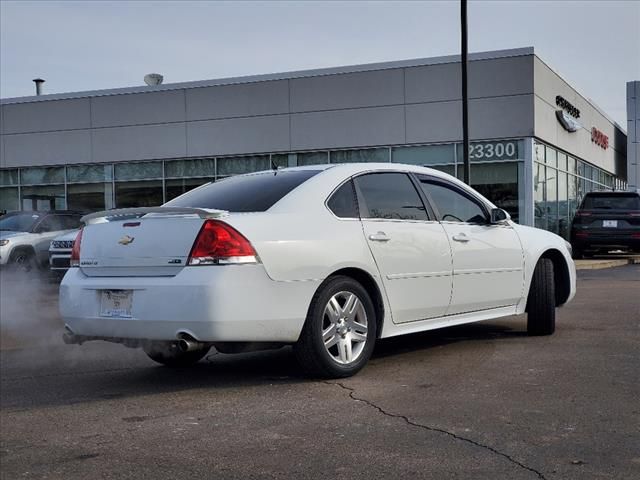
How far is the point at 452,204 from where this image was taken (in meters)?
6.71

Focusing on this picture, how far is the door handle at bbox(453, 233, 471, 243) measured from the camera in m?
6.40

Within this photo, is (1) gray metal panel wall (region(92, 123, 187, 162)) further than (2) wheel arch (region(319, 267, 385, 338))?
Yes

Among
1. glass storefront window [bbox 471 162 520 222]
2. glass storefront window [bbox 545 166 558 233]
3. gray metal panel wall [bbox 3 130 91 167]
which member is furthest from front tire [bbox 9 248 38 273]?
glass storefront window [bbox 545 166 558 233]

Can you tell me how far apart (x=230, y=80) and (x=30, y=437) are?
2119 centimetres

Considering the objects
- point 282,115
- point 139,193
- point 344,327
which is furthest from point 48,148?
point 344,327

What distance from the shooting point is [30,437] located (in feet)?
14.0

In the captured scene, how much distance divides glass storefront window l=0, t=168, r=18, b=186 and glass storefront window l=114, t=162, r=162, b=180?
4.12m

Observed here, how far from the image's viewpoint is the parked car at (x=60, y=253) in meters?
14.1

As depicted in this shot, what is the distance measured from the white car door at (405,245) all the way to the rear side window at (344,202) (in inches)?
2.6

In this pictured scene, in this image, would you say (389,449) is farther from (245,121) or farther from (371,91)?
(245,121)

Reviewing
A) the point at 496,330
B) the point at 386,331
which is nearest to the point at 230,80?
the point at 496,330

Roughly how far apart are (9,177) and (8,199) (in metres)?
0.82

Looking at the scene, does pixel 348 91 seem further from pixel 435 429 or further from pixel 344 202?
pixel 435 429

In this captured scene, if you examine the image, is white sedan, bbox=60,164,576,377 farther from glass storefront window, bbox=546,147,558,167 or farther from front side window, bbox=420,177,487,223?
glass storefront window, bbox=546,147,558,167
